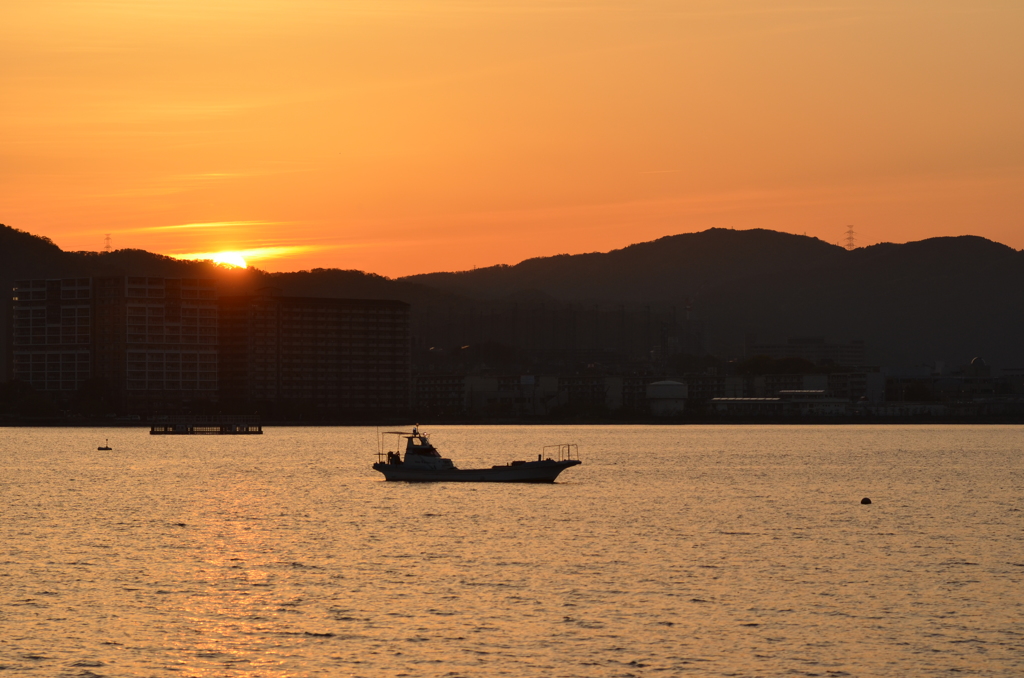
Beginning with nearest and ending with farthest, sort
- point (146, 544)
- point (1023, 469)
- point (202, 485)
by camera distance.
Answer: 1. point (146, 544)
2. point (202, 485)
3. point (1023, 469)

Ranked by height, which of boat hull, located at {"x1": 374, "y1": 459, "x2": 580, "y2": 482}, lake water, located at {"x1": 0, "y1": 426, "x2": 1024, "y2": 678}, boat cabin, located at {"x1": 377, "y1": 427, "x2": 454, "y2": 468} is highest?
boat cabin, located at {"x1": 377, "y1": 427, "x2": 454, "y2": 468}

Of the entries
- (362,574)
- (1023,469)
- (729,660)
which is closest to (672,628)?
(729,660)

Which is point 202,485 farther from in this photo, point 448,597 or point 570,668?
point 570,668

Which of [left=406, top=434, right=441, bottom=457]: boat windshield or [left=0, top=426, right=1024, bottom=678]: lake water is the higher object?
[left=406, top=434, right=441, bottom=457]: boat windshield

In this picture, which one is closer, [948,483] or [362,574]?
[362,574]

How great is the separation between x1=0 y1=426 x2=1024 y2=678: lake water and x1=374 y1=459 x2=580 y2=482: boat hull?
40.6ft

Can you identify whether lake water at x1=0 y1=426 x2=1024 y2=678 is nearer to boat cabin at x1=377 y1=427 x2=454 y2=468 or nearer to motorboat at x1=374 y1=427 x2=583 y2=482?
motorboat at x1=374 y1=427 x2=583 y2=482

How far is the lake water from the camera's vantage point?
55.3m

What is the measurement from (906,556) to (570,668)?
137ft

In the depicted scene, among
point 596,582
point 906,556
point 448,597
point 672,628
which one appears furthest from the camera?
point 906,556

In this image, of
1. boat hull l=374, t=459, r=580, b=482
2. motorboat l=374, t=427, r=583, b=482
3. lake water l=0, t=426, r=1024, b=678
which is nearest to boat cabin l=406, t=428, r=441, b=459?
motorboat l=374, t=427, r=583, b=482

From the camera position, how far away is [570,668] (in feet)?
175

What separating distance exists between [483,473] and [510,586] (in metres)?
75.6

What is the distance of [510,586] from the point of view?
73.9 m
